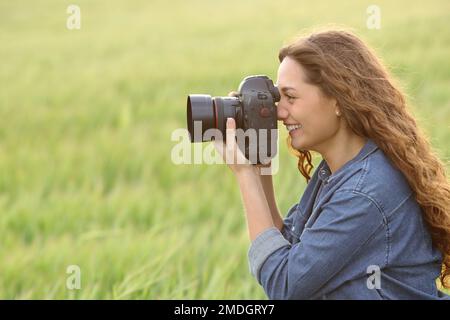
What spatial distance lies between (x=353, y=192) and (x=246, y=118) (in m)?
0.33

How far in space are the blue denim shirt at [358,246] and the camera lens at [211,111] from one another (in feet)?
0.90

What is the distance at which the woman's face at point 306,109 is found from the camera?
1.69m

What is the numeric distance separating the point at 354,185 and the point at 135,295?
0.99m

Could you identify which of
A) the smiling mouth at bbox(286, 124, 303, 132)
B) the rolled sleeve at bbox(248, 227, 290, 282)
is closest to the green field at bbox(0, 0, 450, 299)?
the smiling mouth at bbox(286, 124, 303, 132)

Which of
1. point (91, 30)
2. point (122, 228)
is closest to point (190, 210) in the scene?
point (122, 228)

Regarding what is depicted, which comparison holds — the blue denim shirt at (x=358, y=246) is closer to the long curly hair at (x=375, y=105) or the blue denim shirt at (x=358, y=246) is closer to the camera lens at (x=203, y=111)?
the long curly hair at (x=375, y=105)

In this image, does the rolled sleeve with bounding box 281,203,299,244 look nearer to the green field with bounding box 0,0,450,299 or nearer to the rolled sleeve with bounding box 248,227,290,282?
the rolled sleeve with bounding box 248,227,290,282

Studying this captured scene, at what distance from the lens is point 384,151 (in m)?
1.67

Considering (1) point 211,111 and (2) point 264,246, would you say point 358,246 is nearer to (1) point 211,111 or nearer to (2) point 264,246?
(2) point 264,246

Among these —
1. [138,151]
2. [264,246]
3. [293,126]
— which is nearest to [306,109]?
[293,126]

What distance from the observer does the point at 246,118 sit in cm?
180

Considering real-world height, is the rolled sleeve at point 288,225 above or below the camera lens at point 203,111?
below

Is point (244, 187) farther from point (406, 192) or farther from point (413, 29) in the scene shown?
point (413, 29)

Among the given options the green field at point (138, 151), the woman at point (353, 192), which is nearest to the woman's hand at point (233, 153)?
the woman at point (353, 192)
